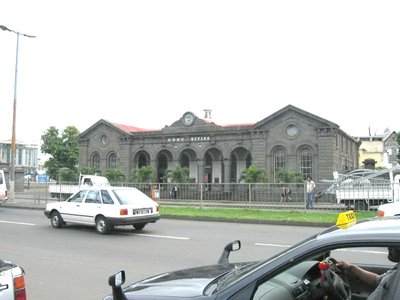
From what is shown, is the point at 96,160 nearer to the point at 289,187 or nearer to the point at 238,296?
the point at 289,187

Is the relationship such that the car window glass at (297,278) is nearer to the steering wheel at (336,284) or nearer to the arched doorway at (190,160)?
the steering wheel at (336,284)

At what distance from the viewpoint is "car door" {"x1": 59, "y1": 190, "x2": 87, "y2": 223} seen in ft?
46.4

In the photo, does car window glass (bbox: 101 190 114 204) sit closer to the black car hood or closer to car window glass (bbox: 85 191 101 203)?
car window glass (bbox: 85 191 101 203)

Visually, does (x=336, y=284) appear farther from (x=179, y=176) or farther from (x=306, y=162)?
(x=306, y=162)

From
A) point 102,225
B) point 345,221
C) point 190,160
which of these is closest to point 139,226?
point 102,225

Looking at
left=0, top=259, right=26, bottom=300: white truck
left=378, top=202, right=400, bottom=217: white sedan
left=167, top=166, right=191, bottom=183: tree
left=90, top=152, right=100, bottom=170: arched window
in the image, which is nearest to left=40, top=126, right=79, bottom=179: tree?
left=90, top=152, right=100, bottom=170: arched window

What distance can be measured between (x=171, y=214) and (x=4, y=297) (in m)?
15.1

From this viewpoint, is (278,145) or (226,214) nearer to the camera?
(226,214)

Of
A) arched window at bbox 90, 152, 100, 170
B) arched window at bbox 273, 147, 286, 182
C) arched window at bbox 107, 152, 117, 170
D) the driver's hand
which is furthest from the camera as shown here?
arched window at bbox 90, 152, 100, 170

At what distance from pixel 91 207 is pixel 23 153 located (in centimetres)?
9407

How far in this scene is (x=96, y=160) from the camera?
46375 millimetres

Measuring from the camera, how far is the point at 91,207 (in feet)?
45.0

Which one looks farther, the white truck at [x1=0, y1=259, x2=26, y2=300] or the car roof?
the white truck at [x1=0, y1=259, x2=26, y2=300]

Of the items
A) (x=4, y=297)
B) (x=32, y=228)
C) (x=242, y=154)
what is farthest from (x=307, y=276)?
(x=242, y=154)
